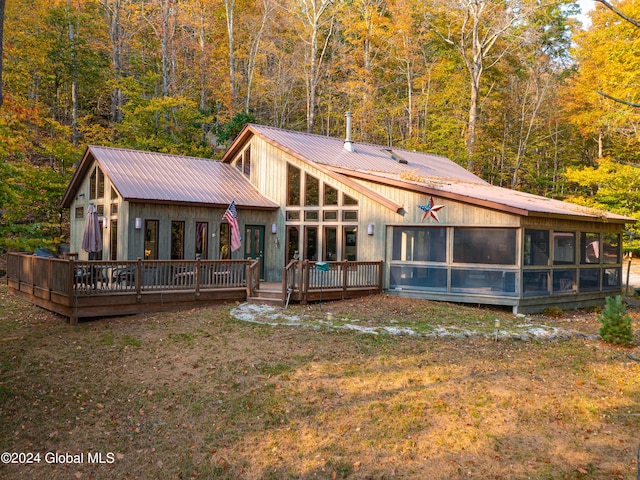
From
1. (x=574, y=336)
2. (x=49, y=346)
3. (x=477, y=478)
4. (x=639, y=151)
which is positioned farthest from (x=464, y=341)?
(x=639, y=151)

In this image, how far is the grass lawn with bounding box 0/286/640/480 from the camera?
6.27 meters

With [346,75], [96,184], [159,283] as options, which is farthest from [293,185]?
[346,75]

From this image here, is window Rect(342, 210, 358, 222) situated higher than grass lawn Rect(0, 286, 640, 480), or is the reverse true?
window Rect(342, 210, 358, 222)

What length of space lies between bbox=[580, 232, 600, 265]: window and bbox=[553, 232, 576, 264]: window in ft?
1.69

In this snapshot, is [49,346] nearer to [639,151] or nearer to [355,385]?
[355,385]

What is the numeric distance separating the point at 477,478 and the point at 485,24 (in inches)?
1174

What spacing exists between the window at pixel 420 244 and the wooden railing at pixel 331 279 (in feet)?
2.73

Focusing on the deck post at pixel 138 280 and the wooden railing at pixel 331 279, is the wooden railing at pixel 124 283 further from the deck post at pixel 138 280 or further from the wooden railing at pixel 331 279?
the wooden railing at pixel 331 279

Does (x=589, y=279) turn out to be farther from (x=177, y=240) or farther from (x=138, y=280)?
(x=138, y=280)

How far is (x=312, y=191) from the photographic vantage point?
17.1 metres

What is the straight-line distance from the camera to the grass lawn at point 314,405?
6.27m

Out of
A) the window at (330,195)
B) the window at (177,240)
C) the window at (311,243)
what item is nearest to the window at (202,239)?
the window at (177,240)

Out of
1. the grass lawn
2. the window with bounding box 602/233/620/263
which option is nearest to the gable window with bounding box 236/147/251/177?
the grass lawn

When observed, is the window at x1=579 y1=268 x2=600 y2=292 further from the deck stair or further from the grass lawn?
the deck stair
